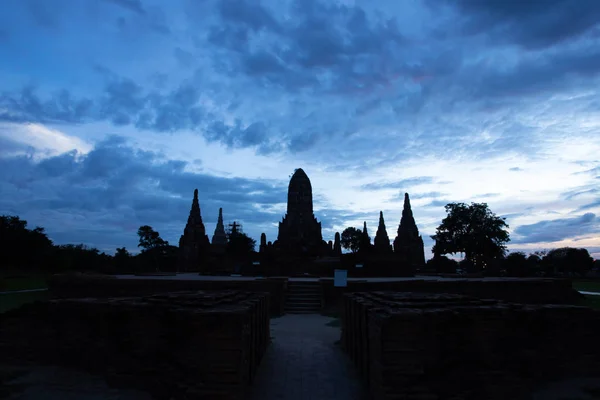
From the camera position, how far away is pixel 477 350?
4398mm

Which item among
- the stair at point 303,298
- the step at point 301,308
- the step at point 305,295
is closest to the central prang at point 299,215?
the stair at point 303,298

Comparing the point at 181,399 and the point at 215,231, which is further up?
the point at 215,231

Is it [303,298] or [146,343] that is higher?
[303,298]

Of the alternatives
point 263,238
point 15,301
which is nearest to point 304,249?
point 263,238

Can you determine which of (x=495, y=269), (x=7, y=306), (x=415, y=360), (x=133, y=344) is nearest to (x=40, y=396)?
(x=133, y=344)

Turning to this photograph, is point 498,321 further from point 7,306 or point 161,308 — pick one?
point 7,306

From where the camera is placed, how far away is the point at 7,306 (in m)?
12.4

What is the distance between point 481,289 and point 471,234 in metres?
30.3

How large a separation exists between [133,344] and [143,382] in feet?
1.48

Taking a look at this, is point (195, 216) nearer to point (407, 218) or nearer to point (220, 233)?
point (220, 233)

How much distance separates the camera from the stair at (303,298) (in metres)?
13.3

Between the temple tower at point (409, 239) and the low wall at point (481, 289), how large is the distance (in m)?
26.7

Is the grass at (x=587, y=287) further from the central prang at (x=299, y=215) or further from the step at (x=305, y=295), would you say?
the central prang at (x=299, y=215)

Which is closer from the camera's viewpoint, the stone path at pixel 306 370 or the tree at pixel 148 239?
the stone path at pixel 306 370
